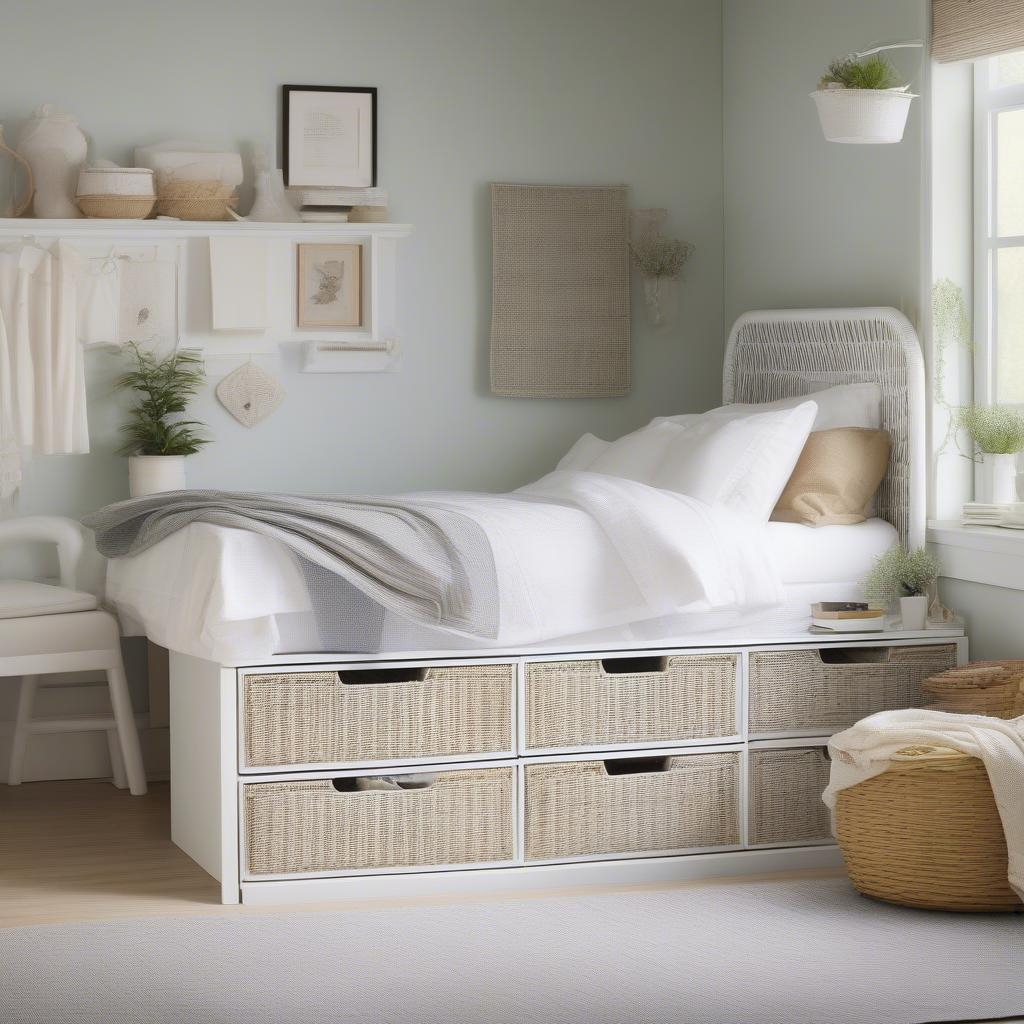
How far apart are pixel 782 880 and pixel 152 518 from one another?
167 cm

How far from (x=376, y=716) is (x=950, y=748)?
119 cm

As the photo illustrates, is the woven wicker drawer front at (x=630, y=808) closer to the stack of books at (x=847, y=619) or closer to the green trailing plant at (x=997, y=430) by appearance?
the stack of books at (x=847, y=619)

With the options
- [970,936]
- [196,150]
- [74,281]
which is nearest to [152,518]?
[74,281]

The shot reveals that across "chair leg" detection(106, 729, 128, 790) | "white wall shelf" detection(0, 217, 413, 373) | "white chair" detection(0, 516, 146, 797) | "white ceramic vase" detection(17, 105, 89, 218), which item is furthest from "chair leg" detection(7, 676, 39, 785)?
"white ceramic vase" detection(17, 105, 89, 218)

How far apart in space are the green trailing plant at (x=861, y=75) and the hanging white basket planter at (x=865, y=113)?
0.15ft

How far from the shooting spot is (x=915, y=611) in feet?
12.6

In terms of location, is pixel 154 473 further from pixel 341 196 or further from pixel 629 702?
pixel 629 702

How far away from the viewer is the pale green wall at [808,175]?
4.20m

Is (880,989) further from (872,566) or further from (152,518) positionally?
(152,518)

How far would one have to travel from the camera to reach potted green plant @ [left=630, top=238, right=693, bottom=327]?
16.7 feet

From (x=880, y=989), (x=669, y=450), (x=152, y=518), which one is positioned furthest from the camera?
(x=669, y=450)

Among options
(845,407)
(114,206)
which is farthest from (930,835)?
(114,206)

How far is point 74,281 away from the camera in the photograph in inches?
179

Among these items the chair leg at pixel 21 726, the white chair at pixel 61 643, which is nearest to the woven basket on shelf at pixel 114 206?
the white chair at pixel 61 643
